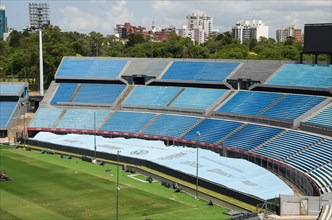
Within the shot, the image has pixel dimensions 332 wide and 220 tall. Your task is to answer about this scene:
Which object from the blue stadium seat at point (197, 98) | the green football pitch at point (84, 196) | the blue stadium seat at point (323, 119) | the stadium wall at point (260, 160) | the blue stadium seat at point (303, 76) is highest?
the blue stadium seat at point (303, 76)

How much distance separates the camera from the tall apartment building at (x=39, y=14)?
398ft

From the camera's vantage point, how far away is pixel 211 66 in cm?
9400

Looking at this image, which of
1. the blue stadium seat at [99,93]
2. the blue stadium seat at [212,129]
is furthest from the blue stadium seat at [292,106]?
the blue stadium seat at [99,93]

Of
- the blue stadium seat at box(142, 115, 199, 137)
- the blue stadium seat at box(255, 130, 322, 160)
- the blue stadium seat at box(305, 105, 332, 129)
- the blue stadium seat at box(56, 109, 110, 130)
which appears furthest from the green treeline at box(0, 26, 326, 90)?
the blue stadium seat at box(305, 105, 332, 129)

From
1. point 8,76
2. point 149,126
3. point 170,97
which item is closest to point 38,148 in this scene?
point 149,126

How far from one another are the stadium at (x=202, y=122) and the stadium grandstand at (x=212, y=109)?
18cm

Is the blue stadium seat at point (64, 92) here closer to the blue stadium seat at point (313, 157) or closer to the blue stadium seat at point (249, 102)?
the blue stadium seat at point (249, 102)

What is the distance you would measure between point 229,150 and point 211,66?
29.6 m

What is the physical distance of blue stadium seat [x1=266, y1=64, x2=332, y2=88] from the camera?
74.7m

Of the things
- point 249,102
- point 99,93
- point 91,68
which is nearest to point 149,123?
point 249,102

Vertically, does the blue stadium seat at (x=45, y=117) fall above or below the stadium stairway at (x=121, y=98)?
below

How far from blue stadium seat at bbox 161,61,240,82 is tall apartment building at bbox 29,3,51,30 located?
4072 cm

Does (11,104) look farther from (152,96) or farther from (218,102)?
(218,102)

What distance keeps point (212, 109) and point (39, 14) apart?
5891 cm
